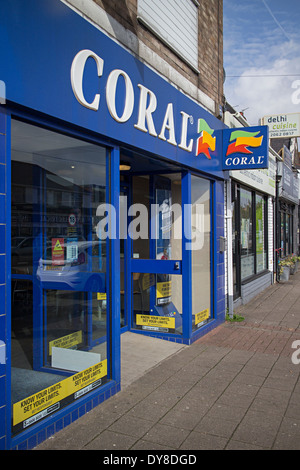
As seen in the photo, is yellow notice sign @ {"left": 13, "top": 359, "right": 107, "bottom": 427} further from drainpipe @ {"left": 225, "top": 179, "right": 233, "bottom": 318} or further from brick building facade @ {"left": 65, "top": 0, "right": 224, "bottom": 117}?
drainpipe @ {"left": 225, "top": 179, "right": 233, "bottom": 318}

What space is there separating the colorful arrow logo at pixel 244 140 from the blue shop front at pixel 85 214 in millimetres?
343

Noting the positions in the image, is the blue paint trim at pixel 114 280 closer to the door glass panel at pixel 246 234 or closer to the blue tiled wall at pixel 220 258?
the blue tiled wall at pixel 220 258

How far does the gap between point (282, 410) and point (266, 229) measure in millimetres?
10046

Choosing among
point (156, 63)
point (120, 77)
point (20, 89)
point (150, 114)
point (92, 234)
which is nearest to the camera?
point (20, 89)

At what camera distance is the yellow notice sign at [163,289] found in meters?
6.59

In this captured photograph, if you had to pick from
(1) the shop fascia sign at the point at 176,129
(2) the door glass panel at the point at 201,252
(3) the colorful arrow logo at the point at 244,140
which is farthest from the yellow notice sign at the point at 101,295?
(3) the colorful arrow logo at the point at 244,140

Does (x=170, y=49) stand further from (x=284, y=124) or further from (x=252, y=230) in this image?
(x=284, y=124)

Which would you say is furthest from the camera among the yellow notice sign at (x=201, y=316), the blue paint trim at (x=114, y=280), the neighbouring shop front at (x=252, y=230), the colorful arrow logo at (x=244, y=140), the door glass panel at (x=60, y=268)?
the neighbouring shop front at (x=252, y=230)

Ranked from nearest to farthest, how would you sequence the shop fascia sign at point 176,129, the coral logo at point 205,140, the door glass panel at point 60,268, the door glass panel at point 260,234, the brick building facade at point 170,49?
the shop fascia sign at point 176,129
the door glass panel at point 60,268
the brick building facade at point 170,49
the coral logo at point 205,140
the door glass panel at point 260,234

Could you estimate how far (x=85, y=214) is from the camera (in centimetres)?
467

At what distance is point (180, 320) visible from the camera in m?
6.33

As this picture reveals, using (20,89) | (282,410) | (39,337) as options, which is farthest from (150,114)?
(282,410)

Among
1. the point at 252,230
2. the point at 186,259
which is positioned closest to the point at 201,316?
the point at 186,259

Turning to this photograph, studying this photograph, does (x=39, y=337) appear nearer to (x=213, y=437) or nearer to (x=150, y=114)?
(x=213, y=437)
